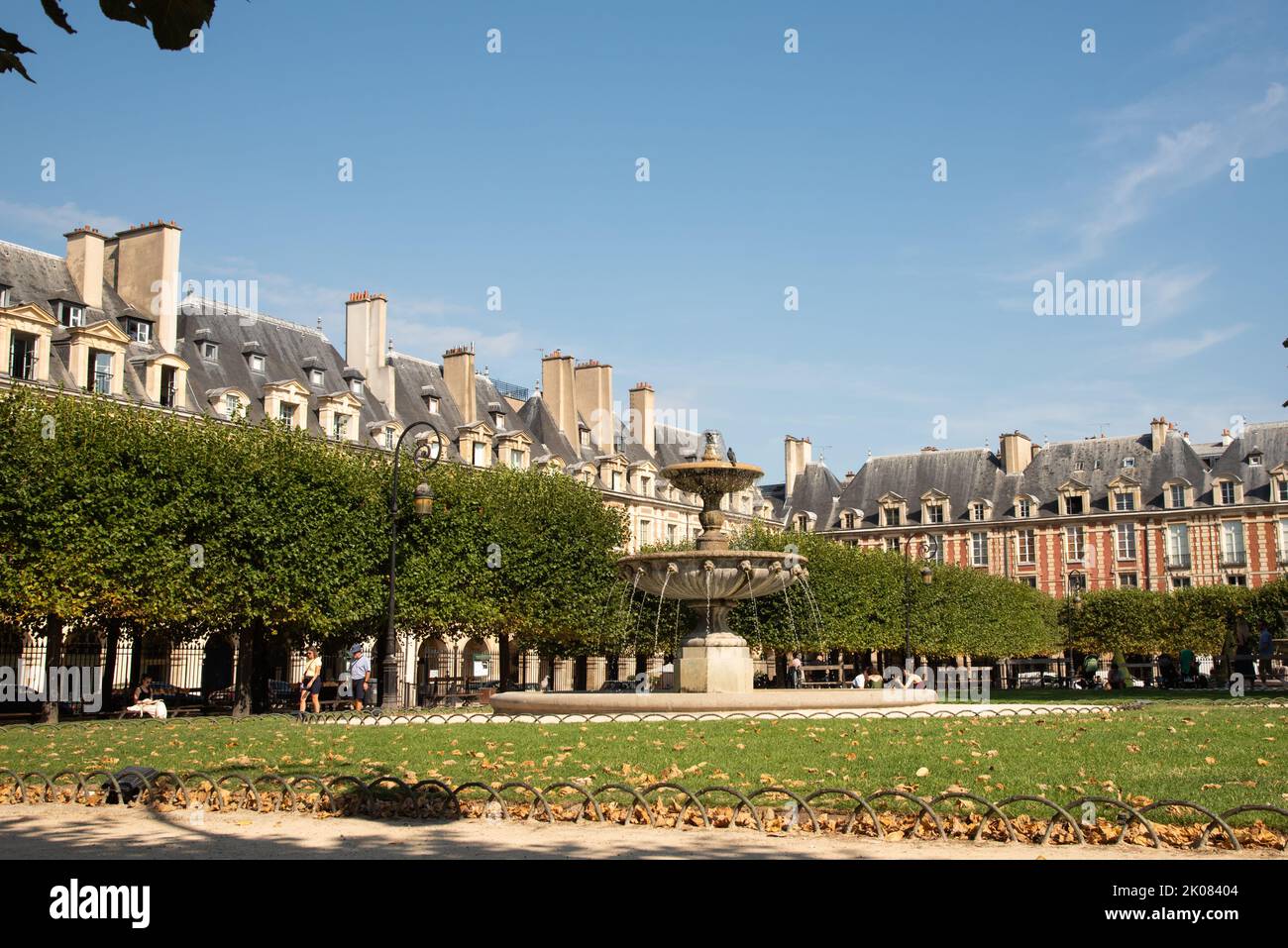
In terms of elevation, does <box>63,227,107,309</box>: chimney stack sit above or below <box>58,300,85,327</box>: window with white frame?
above

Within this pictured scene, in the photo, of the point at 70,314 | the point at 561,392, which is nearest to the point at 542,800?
the point at 70,314

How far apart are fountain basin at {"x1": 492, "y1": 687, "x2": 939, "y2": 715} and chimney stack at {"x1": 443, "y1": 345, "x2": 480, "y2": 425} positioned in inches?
1383

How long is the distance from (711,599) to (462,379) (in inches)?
1386

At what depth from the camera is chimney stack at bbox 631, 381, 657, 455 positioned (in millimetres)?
66812

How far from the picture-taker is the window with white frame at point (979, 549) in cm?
8050

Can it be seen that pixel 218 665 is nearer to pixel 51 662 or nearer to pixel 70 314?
pixel 70 314

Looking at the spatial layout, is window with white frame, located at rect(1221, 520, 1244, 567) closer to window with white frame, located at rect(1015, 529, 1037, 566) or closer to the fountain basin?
window with white frame, located at rect(1015, 529, 1037, 566)

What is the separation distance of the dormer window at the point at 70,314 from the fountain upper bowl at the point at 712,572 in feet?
86.5

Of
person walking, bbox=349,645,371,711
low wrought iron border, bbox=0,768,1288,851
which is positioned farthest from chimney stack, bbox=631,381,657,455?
low wrought iron border, bbox=0,768,1288,851

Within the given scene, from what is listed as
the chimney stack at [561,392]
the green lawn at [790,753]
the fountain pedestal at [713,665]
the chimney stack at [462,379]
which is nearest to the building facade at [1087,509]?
the chimney stack at [561,392]

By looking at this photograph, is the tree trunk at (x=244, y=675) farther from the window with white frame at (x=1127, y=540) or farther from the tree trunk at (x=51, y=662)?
the window with white frame at (x=1127, y=540)

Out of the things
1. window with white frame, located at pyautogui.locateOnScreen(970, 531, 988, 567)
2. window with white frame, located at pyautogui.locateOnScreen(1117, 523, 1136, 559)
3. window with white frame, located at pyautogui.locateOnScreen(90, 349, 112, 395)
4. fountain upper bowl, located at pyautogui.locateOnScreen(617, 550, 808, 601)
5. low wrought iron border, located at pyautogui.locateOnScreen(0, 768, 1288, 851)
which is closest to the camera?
low wrought iron border, located at pyautogui.locateOnScreen(0, 768, 1288, 851)

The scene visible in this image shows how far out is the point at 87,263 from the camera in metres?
41.9

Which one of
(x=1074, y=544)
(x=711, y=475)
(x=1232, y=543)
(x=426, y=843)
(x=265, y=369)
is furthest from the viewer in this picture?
(x=1074, y=544)
